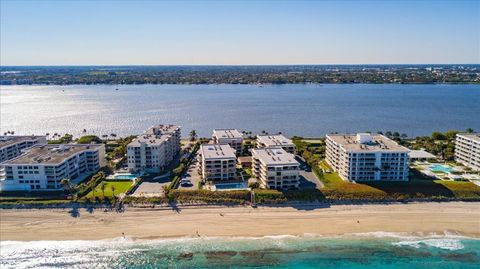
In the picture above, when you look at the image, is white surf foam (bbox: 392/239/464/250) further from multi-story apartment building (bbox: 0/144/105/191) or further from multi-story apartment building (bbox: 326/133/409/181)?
multi-story apartment building (bbox: 0/144/105/191)

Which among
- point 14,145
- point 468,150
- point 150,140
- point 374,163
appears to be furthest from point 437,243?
point 14,145

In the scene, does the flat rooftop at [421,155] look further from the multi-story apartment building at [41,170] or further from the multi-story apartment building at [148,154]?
the multi-story apartment building at [41,170]

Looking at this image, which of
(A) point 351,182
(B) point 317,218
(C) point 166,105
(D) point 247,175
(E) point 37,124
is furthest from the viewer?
(C) point 166,105

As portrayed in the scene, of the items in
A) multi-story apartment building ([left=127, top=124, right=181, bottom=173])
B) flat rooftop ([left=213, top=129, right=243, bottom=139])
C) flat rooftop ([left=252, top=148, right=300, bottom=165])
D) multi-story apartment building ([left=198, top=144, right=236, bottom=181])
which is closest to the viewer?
flat rooftop ([left=252, top=148, right=300, bottom=165])

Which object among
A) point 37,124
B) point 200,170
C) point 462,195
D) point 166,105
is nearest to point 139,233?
point 200,170

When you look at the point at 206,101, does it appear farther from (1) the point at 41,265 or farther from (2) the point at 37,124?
(1) the point at 41,265

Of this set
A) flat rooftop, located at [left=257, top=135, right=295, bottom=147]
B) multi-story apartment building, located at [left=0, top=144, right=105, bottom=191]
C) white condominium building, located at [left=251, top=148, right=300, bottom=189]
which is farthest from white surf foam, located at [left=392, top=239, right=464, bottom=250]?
multi-story apartment building, located at [left=0, top=144, right=105, bottom=191]

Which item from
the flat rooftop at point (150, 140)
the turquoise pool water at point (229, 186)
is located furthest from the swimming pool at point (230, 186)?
the flat rooftop at point (150, 140)

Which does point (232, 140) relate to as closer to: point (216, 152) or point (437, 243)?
point (216, 152)
